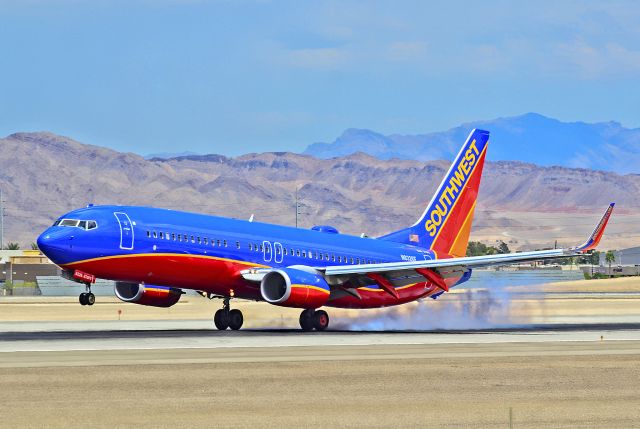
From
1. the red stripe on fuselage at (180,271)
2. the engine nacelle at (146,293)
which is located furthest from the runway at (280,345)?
the red stripe on fuselage at (180,271)

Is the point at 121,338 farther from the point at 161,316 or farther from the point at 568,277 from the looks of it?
the point at 568,277

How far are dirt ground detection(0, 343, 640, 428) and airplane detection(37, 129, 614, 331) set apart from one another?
45.4 ft

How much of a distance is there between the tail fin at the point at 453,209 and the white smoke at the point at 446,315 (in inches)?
125

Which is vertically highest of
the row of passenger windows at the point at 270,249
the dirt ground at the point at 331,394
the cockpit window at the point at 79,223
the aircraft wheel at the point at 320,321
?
the cockpit window at the point at 79,223

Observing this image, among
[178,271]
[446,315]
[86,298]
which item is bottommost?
[86,298]

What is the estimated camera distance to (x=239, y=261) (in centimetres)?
5300

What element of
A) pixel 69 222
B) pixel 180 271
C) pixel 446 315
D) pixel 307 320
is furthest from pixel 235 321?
pixel 446 315

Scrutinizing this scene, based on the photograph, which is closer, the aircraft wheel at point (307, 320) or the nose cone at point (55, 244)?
the nose cone at point (55, 244)

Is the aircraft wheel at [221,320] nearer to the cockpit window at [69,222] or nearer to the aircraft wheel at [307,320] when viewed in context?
the aircraft wheel at [307,320]

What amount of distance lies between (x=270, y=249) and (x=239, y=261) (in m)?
2.28

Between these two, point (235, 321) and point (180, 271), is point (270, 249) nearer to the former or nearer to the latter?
point (235, 321)

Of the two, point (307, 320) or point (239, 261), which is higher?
point (239, 261)

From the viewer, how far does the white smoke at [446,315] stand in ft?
196

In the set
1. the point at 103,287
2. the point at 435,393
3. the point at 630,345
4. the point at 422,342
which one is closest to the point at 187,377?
the point at 435,393
